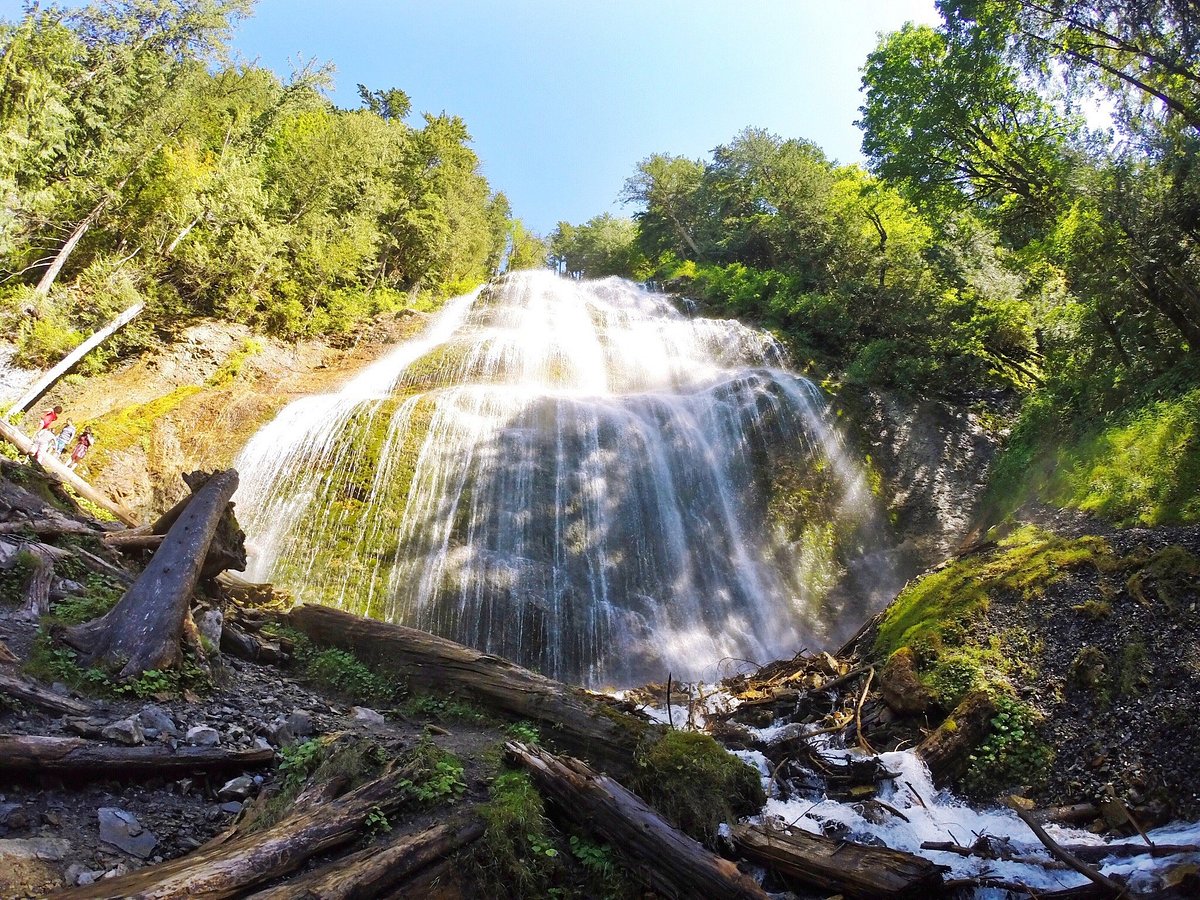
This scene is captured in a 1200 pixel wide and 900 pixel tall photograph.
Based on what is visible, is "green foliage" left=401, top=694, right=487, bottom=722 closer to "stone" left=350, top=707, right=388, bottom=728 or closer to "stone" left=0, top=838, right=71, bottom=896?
"stone" left=350, top=707, right=388, bottom=728

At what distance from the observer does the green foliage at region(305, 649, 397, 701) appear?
5984 mm

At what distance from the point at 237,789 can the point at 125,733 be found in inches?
28.8

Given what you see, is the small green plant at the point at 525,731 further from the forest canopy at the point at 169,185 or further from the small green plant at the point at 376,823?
the forest canopy at the point at 169,185

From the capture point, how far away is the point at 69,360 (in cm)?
1445

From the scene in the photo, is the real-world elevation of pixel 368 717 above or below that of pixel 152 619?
below

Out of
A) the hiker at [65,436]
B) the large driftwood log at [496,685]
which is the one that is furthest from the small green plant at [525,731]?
the hiker at [65,436]

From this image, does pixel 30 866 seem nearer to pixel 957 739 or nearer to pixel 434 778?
pixel 434 778

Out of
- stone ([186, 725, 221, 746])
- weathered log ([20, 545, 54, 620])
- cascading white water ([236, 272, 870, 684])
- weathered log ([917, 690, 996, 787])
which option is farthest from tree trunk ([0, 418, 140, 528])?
weathered log ([917, 690, 996, 787])

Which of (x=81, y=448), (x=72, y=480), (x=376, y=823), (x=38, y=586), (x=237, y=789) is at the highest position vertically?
(x=81, y=448)

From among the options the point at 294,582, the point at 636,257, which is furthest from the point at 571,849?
the point at 636,257

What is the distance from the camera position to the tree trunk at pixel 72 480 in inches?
A: 436

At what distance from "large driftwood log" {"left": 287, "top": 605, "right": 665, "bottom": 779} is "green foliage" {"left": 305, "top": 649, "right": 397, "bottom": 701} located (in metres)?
0.17

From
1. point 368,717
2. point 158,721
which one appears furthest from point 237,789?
point 368,717

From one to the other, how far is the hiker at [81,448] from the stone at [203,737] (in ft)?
35.3
